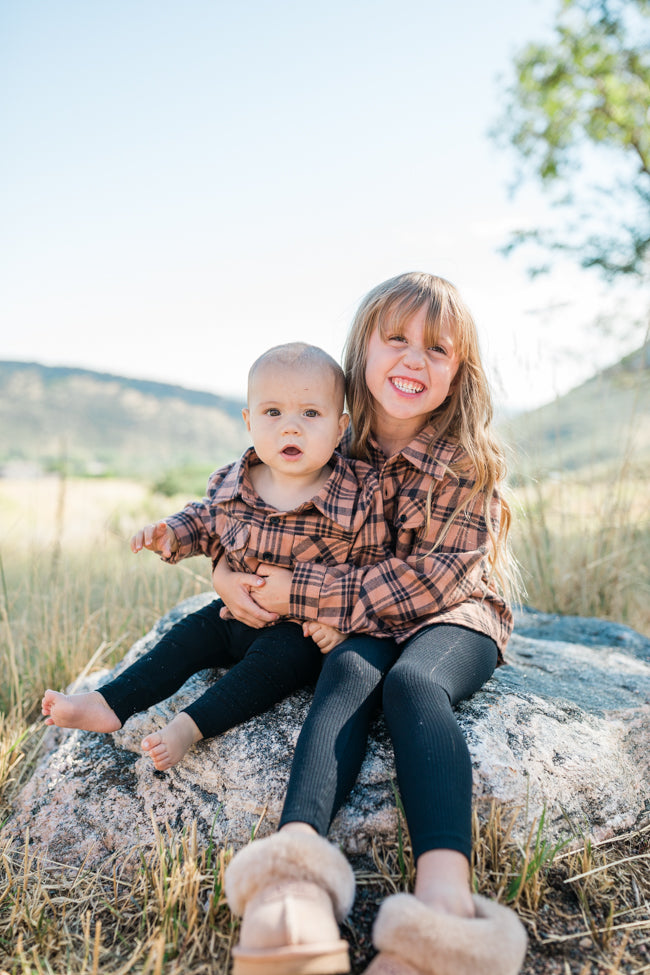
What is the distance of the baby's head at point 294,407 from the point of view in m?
2.10

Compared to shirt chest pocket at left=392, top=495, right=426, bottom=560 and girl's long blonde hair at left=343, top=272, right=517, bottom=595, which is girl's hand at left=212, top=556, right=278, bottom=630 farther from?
girl's long blonde hair at left=343, top=272, right=517, bottom=595

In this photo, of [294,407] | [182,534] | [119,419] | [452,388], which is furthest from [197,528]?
[119,419]

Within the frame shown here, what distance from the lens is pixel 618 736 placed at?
2.13m

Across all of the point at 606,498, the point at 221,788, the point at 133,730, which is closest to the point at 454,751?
the point at 221,788

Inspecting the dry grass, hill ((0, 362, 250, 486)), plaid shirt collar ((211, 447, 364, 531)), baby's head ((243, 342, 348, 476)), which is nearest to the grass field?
plaid shirt collar ((211, 447, 364, 531))

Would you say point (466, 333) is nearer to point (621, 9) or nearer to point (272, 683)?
point (272, 683)

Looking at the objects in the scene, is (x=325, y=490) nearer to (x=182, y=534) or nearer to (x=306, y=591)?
(x=306, y=591)

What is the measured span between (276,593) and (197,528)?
16.5 inches

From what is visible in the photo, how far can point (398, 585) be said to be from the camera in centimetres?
205

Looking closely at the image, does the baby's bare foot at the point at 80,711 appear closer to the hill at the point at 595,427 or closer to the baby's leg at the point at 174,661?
the baby's leg at the point at 174,661

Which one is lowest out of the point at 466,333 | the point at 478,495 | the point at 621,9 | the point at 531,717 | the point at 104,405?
the point at 104,405

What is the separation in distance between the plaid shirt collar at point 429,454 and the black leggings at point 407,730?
51 centimetres

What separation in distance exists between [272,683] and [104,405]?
34.8 metres

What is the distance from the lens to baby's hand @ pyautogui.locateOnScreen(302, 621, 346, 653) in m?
2.04
